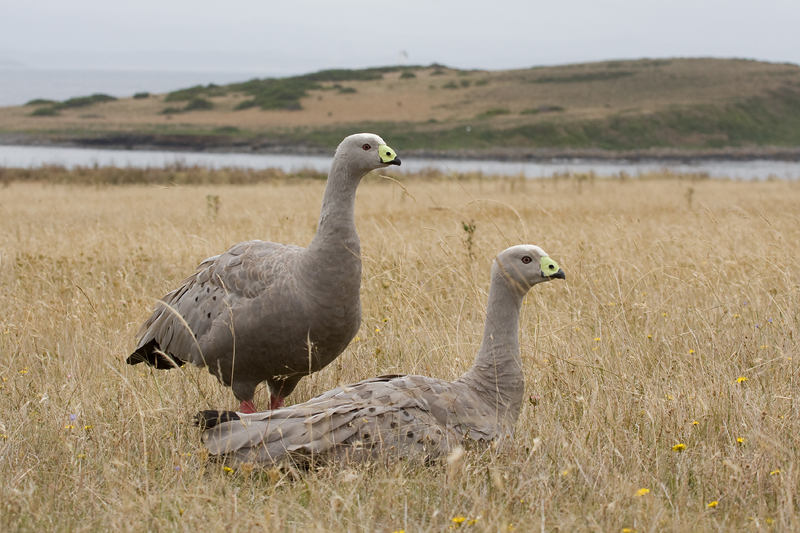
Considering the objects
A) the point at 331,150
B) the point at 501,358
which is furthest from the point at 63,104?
the point at 501,358

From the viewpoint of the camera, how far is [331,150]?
59031mm

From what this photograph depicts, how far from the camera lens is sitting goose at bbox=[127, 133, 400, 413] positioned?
4395 millimetres

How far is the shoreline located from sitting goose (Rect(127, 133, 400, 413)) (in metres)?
51.7

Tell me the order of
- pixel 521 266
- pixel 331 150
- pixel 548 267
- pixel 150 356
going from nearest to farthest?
pixel 548 267 < pixel 521 266 < pixel 150 356 < pixel 331 150

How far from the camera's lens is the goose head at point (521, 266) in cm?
411

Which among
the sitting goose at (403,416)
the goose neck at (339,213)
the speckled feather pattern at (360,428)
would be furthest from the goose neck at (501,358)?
the goose neck at (339,213)

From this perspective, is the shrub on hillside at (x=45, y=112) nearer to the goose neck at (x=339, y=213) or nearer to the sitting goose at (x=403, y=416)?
the goose neck at (x=339, y=213)

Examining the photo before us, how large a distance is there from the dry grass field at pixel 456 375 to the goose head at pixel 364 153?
1.38m

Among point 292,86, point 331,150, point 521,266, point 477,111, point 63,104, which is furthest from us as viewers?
point 292,86

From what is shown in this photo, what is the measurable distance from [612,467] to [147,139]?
65.7 meters

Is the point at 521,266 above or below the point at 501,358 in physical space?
above

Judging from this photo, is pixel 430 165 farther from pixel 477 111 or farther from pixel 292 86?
pixel 292 86

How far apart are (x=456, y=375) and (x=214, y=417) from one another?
6.49 feet

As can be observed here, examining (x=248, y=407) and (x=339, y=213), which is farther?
(x=248, y=407)
